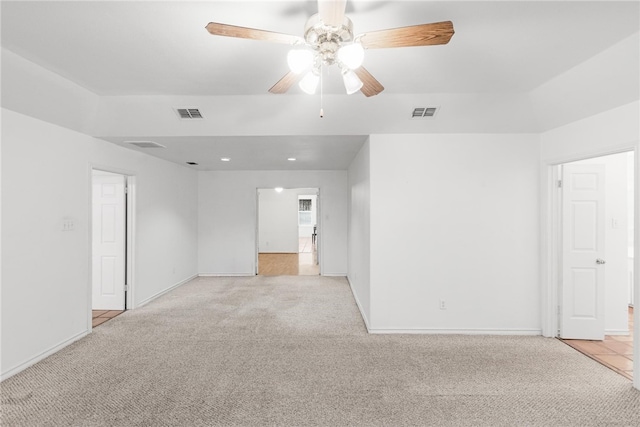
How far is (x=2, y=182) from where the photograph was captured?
2.66 metres

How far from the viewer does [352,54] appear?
1565 mm

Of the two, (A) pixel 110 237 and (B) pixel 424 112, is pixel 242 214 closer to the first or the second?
(A) pixel 110 237

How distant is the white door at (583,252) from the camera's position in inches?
138

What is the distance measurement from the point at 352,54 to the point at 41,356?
396cm

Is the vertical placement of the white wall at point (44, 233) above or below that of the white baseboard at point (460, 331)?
above

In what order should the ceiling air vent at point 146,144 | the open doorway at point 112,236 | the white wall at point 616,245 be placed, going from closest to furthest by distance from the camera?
the white wall at point 616,245 → the ceiling air vent at point 146,144 → the open doorway at point 112,236

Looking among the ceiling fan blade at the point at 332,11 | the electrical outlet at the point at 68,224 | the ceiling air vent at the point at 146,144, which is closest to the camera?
the ceiling fan blade at the point at 332,11

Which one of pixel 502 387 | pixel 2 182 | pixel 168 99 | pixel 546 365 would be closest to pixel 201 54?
pixel 168 99

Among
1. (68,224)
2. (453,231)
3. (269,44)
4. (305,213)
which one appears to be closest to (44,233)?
(68,224)

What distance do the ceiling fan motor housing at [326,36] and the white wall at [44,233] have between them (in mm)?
2897

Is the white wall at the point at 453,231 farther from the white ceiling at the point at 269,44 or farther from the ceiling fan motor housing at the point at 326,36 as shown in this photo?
the ceiling fan motor housing at the point at 326,36

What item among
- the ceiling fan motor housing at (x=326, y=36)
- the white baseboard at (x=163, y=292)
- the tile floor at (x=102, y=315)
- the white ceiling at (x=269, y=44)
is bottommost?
the tile floor at (x=102, y=315)

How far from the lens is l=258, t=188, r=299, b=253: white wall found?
35.0 ft

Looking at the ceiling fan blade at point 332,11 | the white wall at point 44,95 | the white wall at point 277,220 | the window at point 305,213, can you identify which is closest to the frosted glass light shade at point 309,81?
the ceiling fan blade at point 332,11
